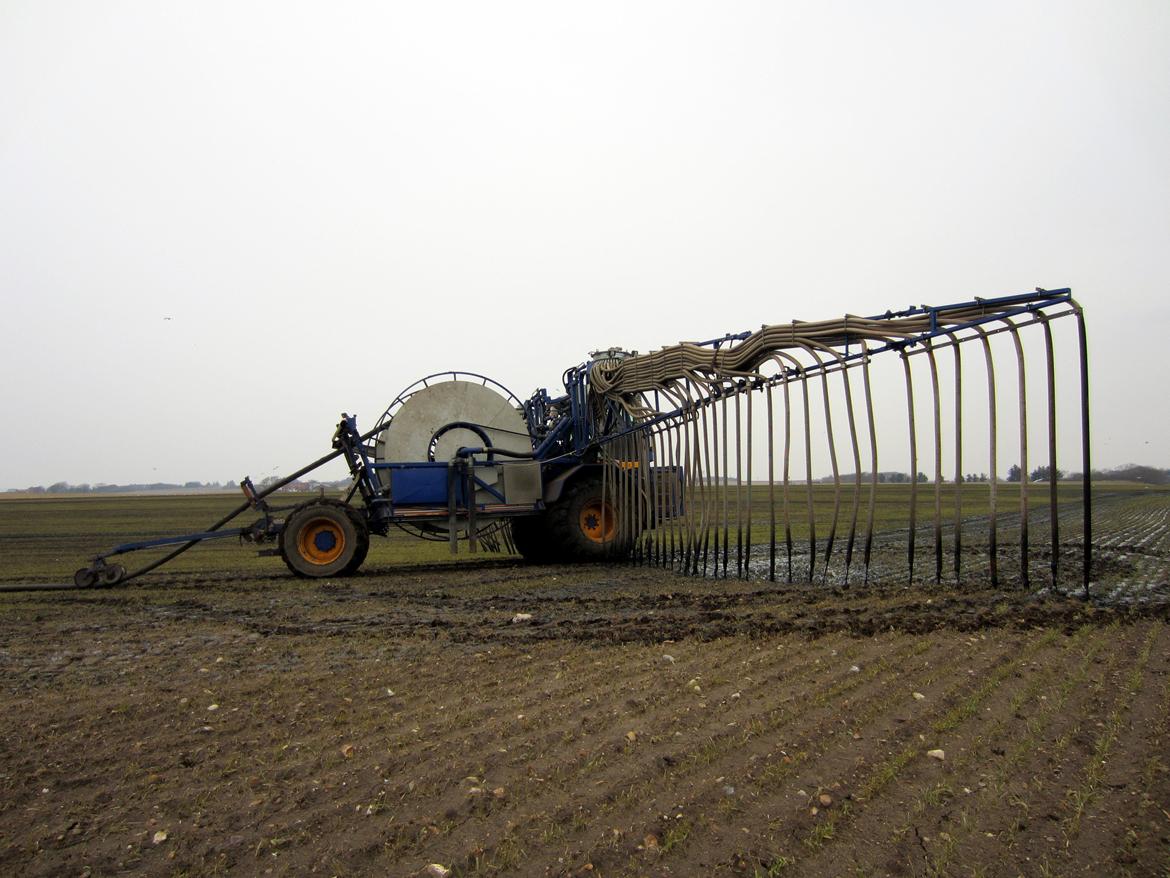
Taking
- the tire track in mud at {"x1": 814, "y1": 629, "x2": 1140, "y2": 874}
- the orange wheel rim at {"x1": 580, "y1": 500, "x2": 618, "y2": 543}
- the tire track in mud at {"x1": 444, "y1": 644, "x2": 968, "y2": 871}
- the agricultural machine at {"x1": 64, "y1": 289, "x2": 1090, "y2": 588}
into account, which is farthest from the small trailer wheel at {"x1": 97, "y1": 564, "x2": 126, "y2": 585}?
the tire track in mud at {"x1": 814, "y1": 629, "x2": 1140, "y2": 874}

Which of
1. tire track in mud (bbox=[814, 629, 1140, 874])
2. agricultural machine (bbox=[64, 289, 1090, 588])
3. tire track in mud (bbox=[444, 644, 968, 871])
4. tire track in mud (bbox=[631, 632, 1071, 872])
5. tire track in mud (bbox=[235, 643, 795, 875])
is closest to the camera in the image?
tire track in mud (bbox=[814, 629, 1140, 874])

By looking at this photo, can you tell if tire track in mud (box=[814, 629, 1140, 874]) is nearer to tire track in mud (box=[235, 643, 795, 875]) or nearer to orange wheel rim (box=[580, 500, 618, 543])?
tire track in mud (box=[235, 643, 795, 875])

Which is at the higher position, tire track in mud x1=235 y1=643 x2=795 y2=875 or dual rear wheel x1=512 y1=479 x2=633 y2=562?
dual rear wheel x1=512 y1=479 x2=633 y2=562

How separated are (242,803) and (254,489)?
10.4 m

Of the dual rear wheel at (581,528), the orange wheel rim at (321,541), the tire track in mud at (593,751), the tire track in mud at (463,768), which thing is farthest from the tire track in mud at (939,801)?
the orange wheel rim at (321,541)

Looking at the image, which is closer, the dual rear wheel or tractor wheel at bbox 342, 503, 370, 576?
tractor wheel at bbox 342, 503, 370, 576

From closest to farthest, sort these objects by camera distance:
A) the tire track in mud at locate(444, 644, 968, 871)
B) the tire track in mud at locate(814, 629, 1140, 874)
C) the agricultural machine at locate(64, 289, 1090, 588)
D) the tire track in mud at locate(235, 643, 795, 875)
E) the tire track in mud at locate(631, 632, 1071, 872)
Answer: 1. the tire track in mud at locate(814, 629, 1140, 874)
2. the tire track in mud at locate(631, 632, 1071, 872)
3. the tire track in mud at locate(444, 644, 968, 871)
4. the tire track in mud at locate(235, 643, 795, 875)
5. the agricultural machine at locate(64, 289, 1090, 588)

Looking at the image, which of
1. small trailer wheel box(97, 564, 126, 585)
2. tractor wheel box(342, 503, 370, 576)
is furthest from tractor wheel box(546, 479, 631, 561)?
small trailer wheel box(97, 564, 126, 585)

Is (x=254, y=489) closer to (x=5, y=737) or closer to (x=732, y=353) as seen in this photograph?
(x=732, y=353)

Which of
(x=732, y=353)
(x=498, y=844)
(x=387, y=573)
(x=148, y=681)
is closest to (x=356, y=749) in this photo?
(x=498, y=844)

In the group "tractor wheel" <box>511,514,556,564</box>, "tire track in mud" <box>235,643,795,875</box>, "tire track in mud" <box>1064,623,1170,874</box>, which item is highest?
"tractor wheel" <box>511,514,556,564</box>

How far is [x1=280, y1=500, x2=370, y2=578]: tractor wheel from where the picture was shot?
13.4 m

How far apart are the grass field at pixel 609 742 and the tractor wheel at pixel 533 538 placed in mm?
5785

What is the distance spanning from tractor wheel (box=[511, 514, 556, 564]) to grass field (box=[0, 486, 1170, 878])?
5785mm
